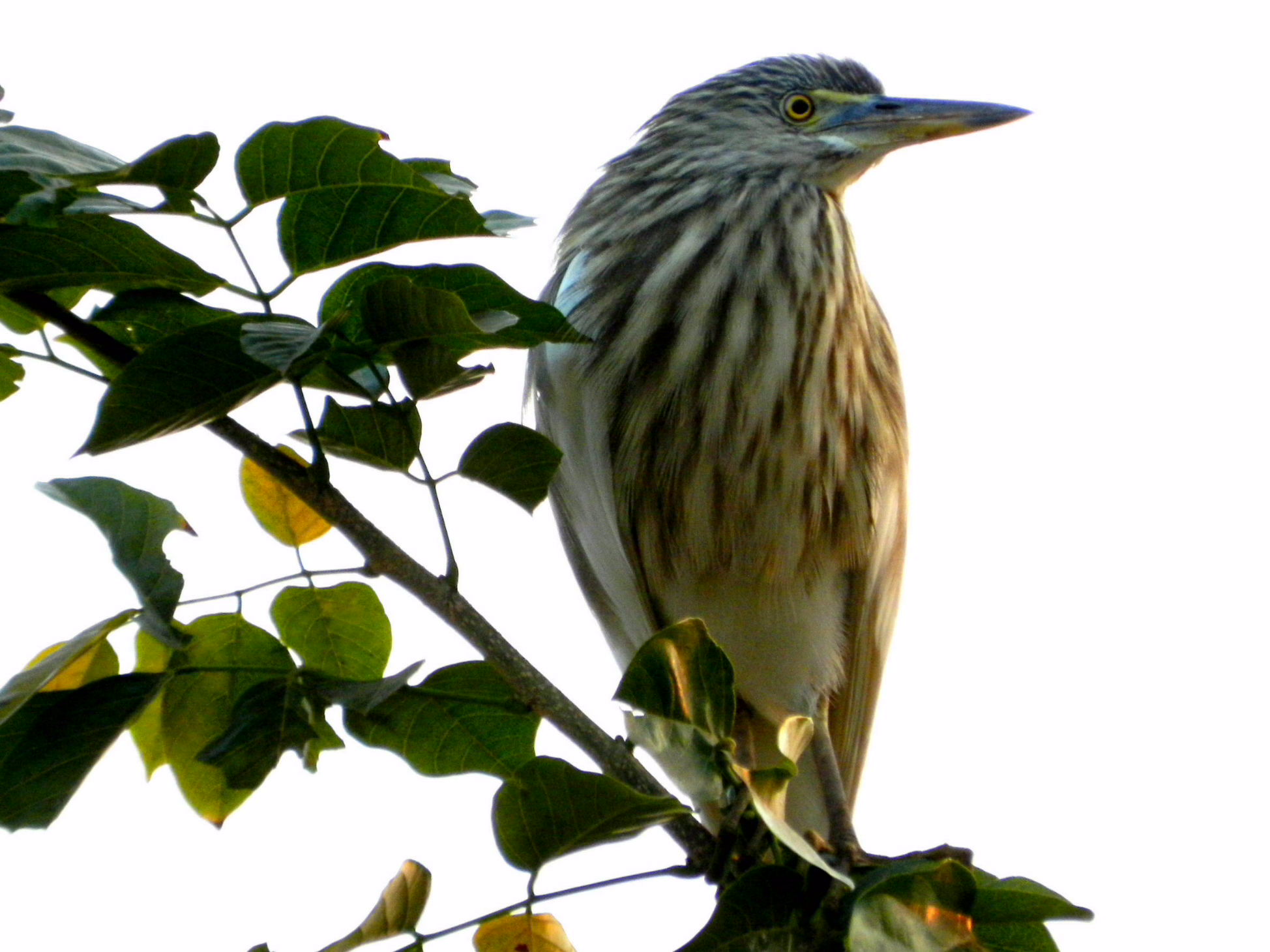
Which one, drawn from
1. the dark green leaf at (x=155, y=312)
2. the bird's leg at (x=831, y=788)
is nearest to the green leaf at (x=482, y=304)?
the dark green leaf at (x=155, y=312)

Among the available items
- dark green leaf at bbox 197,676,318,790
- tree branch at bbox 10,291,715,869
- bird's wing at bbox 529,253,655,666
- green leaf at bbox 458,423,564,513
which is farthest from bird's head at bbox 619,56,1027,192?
dark green leaf at bbox 197,676,318,790

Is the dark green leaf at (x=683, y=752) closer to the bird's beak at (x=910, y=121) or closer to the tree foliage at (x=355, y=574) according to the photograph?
the tree foliage at (x=355, y=574)

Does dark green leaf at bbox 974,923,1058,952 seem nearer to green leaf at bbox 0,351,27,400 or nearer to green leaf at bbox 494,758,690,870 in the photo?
green leaf at bbox 494,758,690,870

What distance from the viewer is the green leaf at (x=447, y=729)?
1369 millimetres

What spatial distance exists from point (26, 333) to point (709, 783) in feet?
2.50

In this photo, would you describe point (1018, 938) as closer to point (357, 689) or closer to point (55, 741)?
point (357, 689)

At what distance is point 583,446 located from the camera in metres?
2.69

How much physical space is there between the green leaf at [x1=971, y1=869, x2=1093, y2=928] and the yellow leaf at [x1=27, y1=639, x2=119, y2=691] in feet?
2.72

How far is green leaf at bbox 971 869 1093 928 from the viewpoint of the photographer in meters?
1.17

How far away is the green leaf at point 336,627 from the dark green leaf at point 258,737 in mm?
183

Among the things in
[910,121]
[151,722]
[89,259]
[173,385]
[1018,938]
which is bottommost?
[1018,938]

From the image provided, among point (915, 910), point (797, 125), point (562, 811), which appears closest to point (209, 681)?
point (562, 811)

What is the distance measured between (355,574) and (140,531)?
194 millimetres

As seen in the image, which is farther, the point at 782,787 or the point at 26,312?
the point at 26,312
